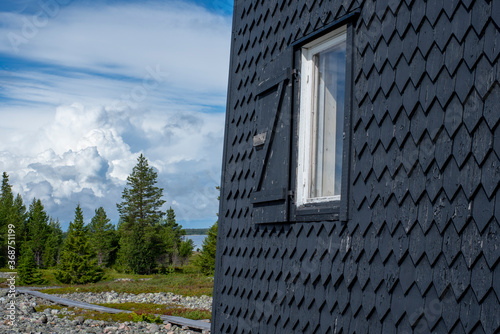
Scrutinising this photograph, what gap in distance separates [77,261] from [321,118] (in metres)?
31.8

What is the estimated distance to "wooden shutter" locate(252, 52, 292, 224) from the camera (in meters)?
4.76

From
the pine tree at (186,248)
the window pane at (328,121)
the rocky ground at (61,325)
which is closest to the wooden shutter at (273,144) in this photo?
the window pane at (328,121)

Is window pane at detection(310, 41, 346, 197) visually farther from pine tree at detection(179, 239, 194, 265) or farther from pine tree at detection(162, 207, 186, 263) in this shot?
pine tree at detection(179, 239, 194, 265)

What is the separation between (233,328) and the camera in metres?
5.53

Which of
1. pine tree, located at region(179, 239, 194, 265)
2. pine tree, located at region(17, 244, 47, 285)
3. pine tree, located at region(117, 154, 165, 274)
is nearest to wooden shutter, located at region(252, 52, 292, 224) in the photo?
pine tree, located at region(17, 244, 47, 285)

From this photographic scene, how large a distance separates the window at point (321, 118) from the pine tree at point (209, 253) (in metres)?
30.9

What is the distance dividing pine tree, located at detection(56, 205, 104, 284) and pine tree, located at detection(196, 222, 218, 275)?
7262mm

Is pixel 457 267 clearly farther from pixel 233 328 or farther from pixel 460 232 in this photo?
pixel 233 328

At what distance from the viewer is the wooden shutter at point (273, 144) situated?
187 inches

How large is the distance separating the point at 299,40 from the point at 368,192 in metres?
1.68

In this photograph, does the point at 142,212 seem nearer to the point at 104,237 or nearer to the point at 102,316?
the point at 104,237

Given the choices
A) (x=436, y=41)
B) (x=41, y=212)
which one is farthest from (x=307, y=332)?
(x=41, y=212)

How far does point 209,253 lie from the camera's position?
3541cm

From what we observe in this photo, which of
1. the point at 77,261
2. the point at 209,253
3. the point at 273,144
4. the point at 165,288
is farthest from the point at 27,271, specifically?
the point at 273,144
